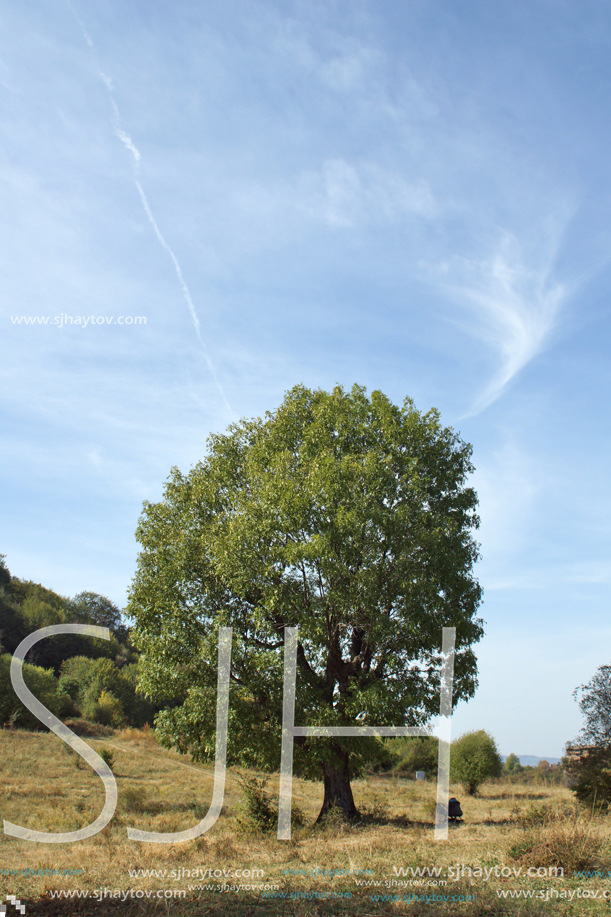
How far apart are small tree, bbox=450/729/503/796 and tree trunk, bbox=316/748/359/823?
19767 millimetres

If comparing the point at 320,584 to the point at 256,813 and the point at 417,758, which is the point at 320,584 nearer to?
the point at 256,813

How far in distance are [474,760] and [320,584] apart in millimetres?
24391

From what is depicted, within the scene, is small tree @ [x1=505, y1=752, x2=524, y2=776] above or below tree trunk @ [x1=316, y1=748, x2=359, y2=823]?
below

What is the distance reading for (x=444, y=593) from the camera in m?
17.5

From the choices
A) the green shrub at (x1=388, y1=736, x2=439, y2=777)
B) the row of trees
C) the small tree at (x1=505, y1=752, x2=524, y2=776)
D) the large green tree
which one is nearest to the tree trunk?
the large green tree

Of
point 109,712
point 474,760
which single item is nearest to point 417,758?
point 474,760

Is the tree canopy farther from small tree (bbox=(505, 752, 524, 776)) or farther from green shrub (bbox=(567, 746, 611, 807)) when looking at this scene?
small tree (bbox=(505, 752, 524, 776))

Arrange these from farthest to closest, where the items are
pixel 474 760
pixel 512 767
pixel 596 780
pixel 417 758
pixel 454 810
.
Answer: pixel 512 767 → pixel 417 758 → pixel 474 760 → pixel 596 780 → pixel 454 810

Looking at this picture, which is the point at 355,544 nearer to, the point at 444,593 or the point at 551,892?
the point at 444,593

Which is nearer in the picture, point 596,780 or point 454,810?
point 454,810

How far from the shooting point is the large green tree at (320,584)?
52.2ft

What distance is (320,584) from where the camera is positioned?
55.7 ft

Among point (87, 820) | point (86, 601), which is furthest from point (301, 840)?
point (86, 601)

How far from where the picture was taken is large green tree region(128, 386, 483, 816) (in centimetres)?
1592
